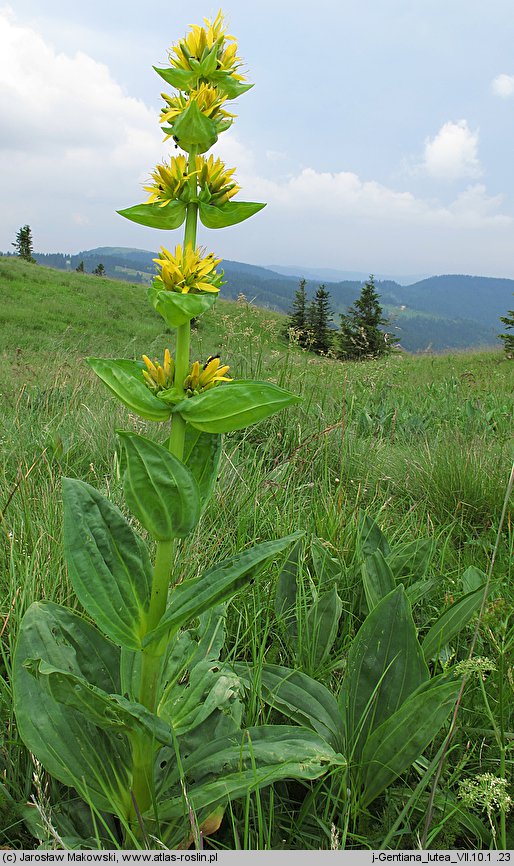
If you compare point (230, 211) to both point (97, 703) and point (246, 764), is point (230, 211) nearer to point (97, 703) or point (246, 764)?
point (97, 703)

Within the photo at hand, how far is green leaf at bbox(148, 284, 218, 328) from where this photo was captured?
4.37ft

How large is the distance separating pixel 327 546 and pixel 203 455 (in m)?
1.14

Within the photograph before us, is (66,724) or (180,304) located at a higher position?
(180,304)

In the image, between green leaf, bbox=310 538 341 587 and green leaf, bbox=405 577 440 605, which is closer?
green leaf, bbox=405 577 440 605

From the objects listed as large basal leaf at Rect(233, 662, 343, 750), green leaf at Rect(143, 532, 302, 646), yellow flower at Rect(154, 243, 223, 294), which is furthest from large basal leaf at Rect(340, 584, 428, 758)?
yellow flower at Rect(154, 243, 223, 294)

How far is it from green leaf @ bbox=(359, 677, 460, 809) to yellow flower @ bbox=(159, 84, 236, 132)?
165 cm

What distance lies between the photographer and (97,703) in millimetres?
1360

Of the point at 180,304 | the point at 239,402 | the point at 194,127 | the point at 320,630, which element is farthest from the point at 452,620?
the point at 194,127

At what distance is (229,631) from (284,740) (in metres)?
0.69

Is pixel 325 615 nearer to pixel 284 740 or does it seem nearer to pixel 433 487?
pixel 284 740

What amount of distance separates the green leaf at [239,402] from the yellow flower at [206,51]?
87 centimetres

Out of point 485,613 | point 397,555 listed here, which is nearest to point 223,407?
point 485,613

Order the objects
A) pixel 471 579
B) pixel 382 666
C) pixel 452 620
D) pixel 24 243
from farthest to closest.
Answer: pixel 24 243
pixel 471 579
pixel 452 620
pixel 382 666

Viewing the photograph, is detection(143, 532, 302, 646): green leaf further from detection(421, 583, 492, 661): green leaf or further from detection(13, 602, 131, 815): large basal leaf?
detection(421, 583, 492, 661): green leaf
